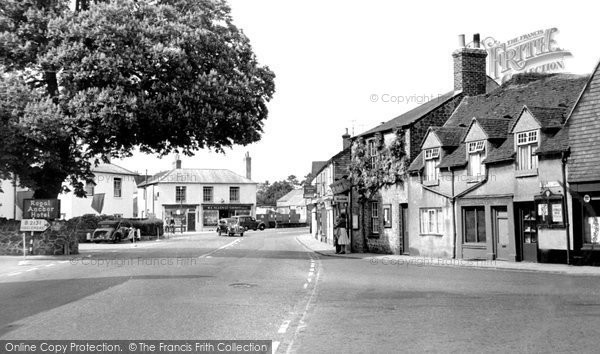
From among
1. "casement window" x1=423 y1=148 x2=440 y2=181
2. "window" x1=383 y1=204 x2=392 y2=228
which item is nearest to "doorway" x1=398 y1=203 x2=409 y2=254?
"window" x1=383 y1=204 x2=392 y2=228

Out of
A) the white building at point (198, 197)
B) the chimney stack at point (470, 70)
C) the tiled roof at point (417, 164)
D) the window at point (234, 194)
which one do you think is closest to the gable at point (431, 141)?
the tiled roof at point (417, 164)

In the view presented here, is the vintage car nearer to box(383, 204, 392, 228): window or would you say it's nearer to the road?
box(383, 204, 392, 228): window

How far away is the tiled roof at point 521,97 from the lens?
82.1 feet

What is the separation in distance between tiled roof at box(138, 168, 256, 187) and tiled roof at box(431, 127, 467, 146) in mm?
56012

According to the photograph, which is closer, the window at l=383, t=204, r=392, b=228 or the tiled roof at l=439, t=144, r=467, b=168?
the tiled roof at l=439, t=144, r=467, b=168

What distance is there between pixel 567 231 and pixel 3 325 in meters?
18.7

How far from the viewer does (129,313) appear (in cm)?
1054

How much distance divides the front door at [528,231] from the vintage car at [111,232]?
32725 mm

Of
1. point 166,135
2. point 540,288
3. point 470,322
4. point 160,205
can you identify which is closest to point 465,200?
point 540,288

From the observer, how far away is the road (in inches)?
337

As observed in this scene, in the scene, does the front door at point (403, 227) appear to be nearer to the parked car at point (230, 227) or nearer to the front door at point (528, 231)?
the front door at point (528, 231)

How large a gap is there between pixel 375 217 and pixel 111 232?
23.5 m

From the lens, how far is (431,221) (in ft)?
93.5

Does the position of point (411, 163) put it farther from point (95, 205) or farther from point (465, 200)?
point (95, 205)
